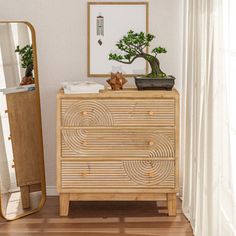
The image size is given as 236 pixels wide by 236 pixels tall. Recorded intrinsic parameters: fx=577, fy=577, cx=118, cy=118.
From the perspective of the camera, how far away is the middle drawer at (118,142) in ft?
13.8

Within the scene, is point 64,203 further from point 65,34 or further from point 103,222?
point 65,34

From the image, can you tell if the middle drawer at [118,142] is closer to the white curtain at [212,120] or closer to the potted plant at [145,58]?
the white curtain at [212,120]

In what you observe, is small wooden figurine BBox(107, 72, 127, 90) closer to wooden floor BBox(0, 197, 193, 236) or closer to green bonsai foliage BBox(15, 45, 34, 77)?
green bonsai foliage BBox(15, 45, 34, 77)

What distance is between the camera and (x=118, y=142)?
4.23 metres

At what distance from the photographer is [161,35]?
15.5 ft

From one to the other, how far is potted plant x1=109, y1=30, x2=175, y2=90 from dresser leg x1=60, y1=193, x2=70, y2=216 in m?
0.99

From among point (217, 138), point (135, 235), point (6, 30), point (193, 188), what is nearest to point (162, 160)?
point (193, 188)

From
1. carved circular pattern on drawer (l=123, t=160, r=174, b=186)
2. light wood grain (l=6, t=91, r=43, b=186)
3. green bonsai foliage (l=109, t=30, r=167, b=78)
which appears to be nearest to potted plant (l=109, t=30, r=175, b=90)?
green bonsai foliage (l=109, t=30, r=167, b=78)

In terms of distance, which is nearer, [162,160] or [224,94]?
[224,94]

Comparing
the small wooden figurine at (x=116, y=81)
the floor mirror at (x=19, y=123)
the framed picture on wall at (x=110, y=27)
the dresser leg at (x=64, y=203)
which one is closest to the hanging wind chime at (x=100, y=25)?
the framed picture on wall at (x=110, y=27)

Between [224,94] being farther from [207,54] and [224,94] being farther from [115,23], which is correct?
[115,23]

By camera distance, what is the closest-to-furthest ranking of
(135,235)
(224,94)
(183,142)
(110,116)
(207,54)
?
(224,94)
(207,54)
(135,235)
(110,116)
(183,142)

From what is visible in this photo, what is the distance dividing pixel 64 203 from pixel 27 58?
114 centimetres

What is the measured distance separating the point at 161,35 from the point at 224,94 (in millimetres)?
1664
